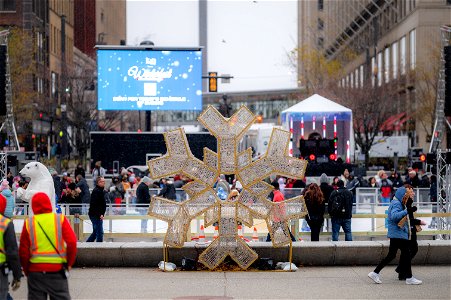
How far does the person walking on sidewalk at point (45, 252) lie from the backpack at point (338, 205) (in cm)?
1039

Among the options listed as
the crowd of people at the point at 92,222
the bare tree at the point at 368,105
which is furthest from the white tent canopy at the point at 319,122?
the bare tree at the point at 368,105

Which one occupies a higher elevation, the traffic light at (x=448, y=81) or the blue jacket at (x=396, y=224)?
the traffic light at (x=448, y=81)

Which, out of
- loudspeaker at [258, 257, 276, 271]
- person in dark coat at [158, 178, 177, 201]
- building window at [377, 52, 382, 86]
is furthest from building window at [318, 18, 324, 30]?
loudspeaker at [258, 257, 276, 271]

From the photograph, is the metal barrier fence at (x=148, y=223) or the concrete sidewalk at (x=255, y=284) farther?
the metal barrier fence at (x=148, y=223)

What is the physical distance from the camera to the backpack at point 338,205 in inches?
771

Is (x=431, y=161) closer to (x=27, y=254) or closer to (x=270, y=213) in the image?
(x=270, y=213)

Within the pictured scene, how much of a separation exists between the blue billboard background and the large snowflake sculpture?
26657 millimetres

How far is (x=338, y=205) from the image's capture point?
19578 mm

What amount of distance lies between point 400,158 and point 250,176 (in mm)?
47799

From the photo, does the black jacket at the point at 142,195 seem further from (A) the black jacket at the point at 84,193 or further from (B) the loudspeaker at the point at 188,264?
(B) the loudspeaker at the point at 188,264

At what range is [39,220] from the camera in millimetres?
9875

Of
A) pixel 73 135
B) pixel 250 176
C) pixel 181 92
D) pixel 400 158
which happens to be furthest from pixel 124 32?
pixel 250 176

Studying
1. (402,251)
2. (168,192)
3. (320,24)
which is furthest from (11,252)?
(320,24)

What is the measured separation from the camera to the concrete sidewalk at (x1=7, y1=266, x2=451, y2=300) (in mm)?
13883
